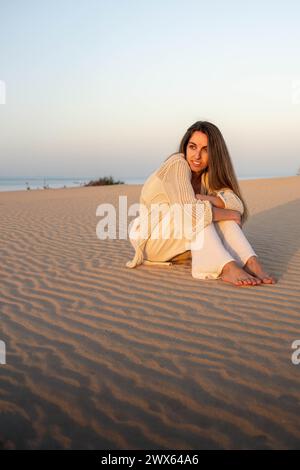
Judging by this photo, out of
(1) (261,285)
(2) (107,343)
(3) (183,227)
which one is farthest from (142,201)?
Answer: (2) (107,343)

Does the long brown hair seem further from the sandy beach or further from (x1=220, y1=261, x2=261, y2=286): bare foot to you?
the sandy beach

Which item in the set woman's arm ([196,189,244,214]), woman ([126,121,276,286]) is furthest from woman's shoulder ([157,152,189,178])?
woman's arm ([196,189,244,214])

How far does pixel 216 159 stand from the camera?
4855 mm

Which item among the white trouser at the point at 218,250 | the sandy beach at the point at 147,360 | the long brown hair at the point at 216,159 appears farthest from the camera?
the long brown hair at the point at 216,159

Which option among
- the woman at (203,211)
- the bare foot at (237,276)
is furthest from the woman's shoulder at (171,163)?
the bare foot at (237,276)

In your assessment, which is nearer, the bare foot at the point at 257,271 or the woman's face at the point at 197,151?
the bare foot at the point at 257,271

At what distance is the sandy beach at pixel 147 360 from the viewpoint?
220cm

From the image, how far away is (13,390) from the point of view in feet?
8.61

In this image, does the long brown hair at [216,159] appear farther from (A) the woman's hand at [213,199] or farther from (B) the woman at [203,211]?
(A) the woman's hand at [213,199]

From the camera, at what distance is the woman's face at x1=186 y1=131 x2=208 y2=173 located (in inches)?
190

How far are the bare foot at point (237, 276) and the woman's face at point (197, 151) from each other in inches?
42.7
